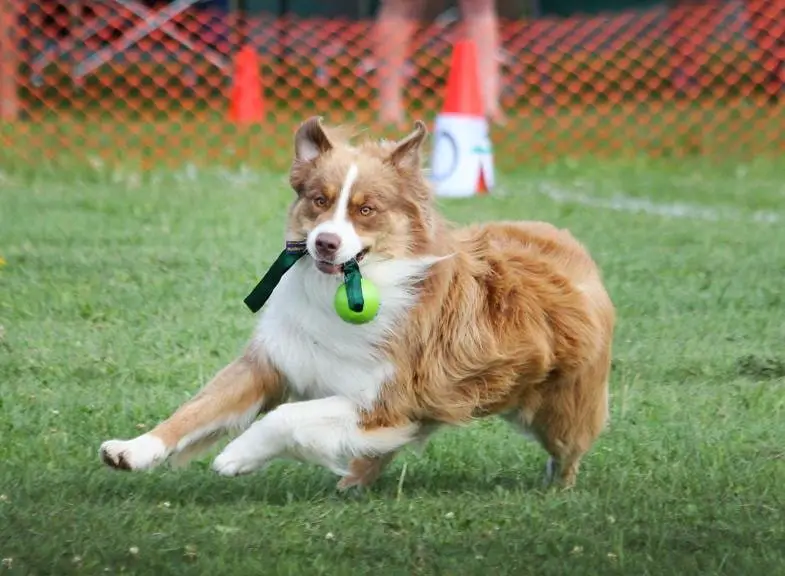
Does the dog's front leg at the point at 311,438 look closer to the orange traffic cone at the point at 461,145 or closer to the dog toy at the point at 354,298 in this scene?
the dog toy at the point at 354,298

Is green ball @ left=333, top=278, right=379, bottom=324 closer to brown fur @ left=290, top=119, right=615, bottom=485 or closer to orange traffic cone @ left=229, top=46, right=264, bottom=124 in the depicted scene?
brown fur @ left=290, top=119, right=615, bottom=485

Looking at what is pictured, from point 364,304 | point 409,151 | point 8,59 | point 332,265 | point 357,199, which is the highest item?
point 8,59

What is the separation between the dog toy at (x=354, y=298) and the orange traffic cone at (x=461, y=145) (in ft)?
22.0

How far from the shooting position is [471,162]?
1108 centimetres

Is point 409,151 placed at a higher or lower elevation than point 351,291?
higher

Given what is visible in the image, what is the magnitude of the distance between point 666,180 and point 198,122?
4.99m

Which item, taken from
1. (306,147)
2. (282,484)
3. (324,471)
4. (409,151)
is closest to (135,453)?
(282,484)

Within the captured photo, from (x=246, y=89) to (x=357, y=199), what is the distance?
11.0 meters

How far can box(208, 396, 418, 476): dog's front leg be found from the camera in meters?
4.16

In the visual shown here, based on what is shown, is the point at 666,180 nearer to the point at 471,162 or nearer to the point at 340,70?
the point at 471,162

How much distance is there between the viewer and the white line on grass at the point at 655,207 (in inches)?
412

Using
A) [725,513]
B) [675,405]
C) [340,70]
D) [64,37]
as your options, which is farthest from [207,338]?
[64,37]

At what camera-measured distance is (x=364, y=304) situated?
4.18m

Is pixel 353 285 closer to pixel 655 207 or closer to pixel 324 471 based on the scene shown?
pixel 324 471
